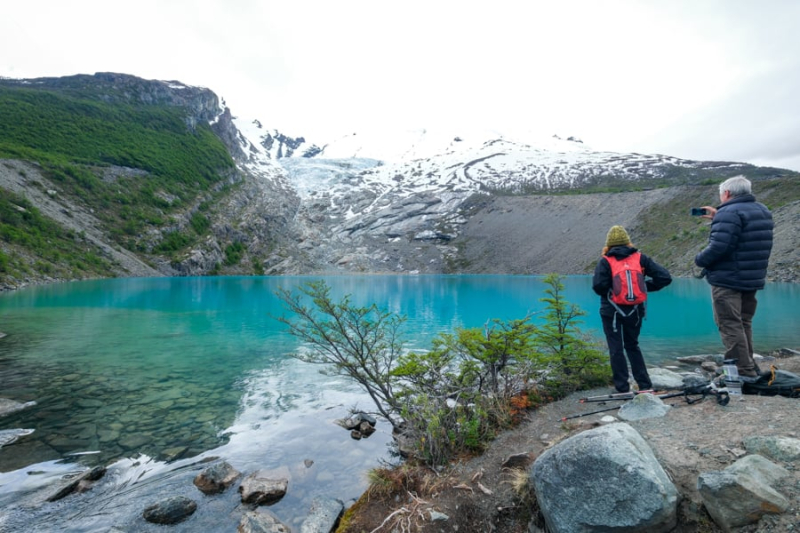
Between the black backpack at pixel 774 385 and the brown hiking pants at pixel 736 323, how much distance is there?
17 centimetres

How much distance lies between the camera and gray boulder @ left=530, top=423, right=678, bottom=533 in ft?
8.87

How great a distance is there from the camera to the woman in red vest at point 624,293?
210 inches

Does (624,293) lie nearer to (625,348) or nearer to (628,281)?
(628,281)

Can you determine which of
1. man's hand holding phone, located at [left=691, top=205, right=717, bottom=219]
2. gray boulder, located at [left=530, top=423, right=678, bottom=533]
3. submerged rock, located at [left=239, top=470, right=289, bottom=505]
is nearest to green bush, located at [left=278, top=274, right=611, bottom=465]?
submerged rock, located at [left=239, top=470, right=289, bottom=505]

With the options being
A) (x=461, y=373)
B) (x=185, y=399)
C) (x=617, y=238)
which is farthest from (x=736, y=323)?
(x=185, y=399)

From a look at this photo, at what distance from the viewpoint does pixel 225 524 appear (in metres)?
4.62

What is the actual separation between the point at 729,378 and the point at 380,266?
84.5 meters

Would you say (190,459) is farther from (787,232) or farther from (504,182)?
(504,182)

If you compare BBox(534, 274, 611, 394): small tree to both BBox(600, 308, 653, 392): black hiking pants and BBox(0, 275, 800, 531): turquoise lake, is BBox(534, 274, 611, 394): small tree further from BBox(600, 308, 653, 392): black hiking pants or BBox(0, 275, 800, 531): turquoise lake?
BBox(0, 275, 800, 531): turquoise lake

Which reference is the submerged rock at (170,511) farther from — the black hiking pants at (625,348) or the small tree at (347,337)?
the black hiking pants at (625,348)

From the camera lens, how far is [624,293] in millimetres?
5332

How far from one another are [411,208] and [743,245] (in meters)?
104

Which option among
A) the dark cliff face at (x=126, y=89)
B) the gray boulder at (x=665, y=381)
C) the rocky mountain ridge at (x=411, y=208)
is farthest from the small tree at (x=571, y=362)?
the dark cliff face at (x=126, y=89)

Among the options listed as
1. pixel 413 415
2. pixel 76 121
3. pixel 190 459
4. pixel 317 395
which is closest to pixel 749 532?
pixel 413 415
